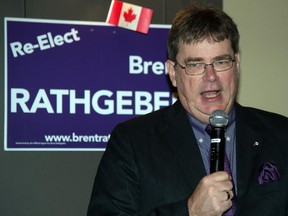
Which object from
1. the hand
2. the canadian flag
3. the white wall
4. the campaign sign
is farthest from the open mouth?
the white wall

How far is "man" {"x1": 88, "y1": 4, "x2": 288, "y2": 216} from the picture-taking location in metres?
2.17

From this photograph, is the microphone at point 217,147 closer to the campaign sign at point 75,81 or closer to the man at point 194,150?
the man at point 194,150

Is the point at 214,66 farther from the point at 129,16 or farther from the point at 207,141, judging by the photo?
the point at 129,16

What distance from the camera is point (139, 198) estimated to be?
222 cm

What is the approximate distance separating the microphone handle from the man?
32cm

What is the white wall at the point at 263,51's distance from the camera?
380 centimetres

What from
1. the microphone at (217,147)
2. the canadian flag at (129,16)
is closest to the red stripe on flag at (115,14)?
the canadian flag at (129,16)

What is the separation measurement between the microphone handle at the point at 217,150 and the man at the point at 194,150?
317mm

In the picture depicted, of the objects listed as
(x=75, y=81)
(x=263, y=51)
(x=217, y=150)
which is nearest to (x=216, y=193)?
(x=217, y=150)

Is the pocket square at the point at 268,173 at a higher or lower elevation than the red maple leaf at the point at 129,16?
lower

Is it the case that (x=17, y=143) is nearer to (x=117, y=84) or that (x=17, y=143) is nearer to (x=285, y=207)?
(x=117, y=84)

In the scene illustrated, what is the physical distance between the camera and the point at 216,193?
174 centimetres

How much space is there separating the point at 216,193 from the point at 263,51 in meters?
2.28

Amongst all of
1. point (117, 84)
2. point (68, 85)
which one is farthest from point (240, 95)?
point (68, 85)
